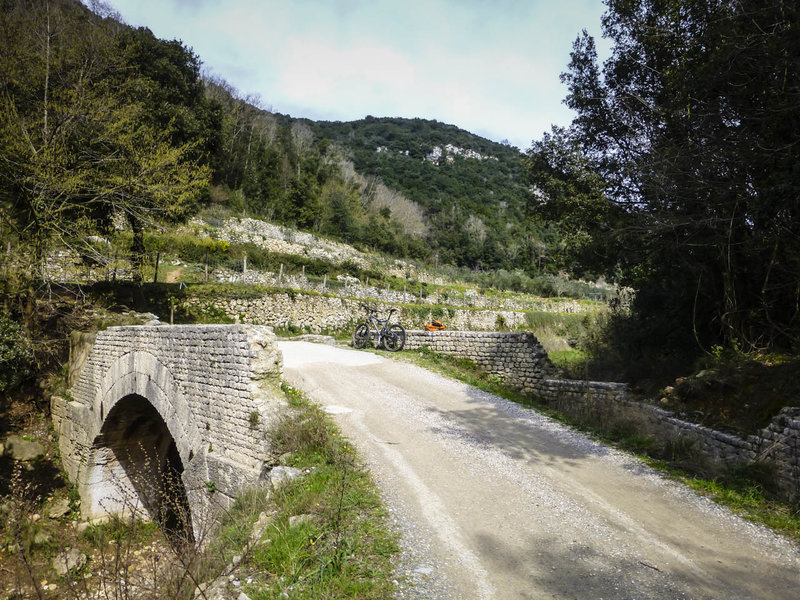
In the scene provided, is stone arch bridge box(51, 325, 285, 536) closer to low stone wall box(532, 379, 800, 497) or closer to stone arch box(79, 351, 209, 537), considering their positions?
stone arch box(79, 351, 209, 537)

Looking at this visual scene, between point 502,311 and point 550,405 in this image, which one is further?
point 502,311

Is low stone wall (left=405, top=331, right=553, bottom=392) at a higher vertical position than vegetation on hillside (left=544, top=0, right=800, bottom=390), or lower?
lower

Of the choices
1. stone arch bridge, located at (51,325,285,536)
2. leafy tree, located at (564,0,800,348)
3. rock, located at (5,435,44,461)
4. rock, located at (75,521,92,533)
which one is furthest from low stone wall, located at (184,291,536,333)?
leafy tree, located at (564,0,800,348)

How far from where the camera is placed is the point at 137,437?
434 inches

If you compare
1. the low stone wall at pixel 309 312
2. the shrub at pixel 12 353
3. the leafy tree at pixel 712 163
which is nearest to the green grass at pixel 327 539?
the leafy tree at pixel 712 163

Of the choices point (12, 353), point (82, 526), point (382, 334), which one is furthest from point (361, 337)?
point (12, 353)

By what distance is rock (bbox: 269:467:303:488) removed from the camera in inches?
211

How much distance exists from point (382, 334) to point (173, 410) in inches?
282

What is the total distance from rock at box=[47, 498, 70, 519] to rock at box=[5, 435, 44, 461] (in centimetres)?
149

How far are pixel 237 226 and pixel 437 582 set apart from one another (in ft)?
102

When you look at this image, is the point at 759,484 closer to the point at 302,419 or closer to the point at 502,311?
the point at 302,419

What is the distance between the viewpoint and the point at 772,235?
721cm

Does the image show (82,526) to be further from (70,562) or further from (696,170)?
(696,170)

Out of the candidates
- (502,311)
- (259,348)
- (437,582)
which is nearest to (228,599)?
(437,582)
